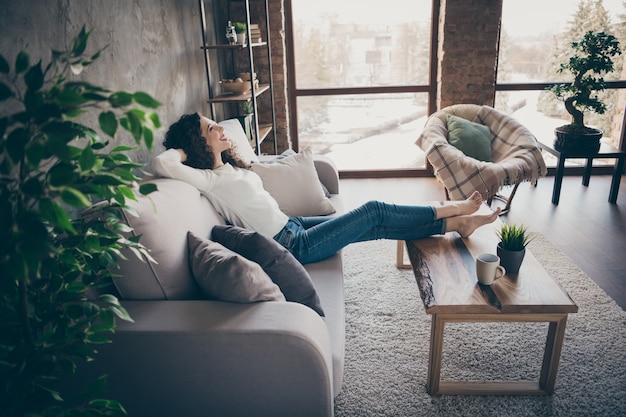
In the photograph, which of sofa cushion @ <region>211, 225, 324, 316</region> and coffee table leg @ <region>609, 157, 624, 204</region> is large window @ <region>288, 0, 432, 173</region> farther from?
sofa cushion @ <region>211, 225, 324, 316</region>

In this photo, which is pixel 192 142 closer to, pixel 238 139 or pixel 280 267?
pixel 238 139

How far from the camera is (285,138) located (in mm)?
4688

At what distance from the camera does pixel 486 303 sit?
1780 millimetres

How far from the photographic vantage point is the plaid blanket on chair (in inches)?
133

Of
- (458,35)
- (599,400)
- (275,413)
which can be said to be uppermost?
(458,35)

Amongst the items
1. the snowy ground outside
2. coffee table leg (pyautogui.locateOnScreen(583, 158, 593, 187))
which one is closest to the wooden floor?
coffee table leg (pyautogui.locateOnScreen(583, 158, 593, 187))

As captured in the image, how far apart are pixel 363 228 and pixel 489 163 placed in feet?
5.37

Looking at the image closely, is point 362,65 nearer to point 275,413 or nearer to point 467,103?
point 467,103

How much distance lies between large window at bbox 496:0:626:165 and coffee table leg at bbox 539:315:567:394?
318 cm

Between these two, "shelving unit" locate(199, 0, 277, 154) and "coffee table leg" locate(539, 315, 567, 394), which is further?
"shelving unit" locate(199, 0, 277, 154)

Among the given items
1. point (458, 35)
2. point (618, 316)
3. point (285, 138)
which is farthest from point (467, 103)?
point (618, 316)

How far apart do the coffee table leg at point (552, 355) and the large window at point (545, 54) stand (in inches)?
125

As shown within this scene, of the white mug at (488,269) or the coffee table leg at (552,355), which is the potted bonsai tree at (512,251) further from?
the coffee table leg at (552,355)

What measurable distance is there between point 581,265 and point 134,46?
2896 millimetres
